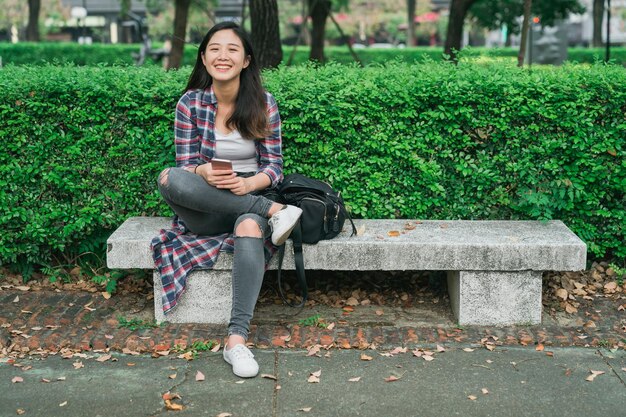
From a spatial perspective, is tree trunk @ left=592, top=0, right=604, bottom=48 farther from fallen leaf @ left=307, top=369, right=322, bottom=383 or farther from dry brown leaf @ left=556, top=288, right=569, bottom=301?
fallen leaf @ left=307, top=369, right=322, bottom=383

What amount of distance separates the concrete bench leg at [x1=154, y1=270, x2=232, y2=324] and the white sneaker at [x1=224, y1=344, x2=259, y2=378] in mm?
587

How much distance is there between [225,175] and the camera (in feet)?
14.7

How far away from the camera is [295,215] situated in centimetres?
453

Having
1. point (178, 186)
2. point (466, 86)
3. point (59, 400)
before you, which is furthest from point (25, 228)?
point (466, 86)

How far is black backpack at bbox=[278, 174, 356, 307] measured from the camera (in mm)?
4645

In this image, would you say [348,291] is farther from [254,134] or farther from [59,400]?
[59,400]

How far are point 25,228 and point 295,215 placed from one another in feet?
6.68

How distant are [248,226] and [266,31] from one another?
5.13 metres

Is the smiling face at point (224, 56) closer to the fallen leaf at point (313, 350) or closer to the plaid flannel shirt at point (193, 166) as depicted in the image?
the plaid flannel shirt at point (193, 166)

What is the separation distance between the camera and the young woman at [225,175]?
446 cm

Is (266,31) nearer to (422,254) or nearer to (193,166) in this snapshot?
(193,166)

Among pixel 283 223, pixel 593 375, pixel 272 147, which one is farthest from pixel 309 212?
→ pixel 593 375

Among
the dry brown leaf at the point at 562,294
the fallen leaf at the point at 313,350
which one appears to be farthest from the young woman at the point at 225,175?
the dry brown leaf at the point at 562,294

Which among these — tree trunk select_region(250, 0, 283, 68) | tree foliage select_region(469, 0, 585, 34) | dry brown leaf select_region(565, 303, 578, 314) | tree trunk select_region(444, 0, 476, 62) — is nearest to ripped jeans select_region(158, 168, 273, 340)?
dry brown leaf select_region(565, 303, 578, 314)
